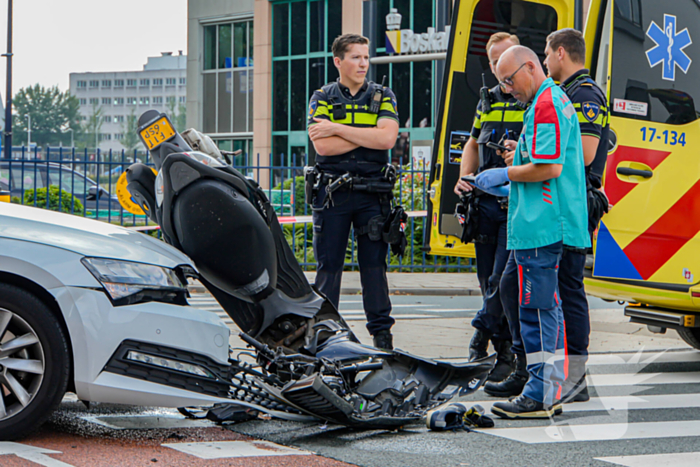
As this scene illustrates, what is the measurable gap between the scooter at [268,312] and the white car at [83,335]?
27 cm

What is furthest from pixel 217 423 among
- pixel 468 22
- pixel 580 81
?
pixel 468 22

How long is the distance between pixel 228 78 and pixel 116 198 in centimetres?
2234

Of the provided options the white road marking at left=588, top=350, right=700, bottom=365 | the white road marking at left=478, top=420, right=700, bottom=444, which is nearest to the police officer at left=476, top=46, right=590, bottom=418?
the white road marking at left=478, top=420, right=700, bottom=444

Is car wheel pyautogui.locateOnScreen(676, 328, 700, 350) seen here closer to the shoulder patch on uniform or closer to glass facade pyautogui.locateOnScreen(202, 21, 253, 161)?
the shoulder patch on uniform

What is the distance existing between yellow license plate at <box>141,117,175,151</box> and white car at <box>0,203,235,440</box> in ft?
2.27

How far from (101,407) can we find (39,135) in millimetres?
101786

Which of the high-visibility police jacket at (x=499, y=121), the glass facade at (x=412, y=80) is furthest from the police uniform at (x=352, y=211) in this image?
the glass facade at (x=412, y=80)

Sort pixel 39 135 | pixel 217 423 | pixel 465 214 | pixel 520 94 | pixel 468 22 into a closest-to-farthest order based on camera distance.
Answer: pixel 217 423
pixel 520 94
pixel 465 214
pixel 468 22
pixel 39 135

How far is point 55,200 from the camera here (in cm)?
1210

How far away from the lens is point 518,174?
4219 mm

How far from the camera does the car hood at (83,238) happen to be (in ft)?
11.8

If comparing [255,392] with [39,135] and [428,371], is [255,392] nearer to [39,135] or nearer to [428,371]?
[428,371]

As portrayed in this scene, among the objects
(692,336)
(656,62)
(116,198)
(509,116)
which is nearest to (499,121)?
(509,116)

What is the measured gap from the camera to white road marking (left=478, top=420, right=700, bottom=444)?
393 centimetres
